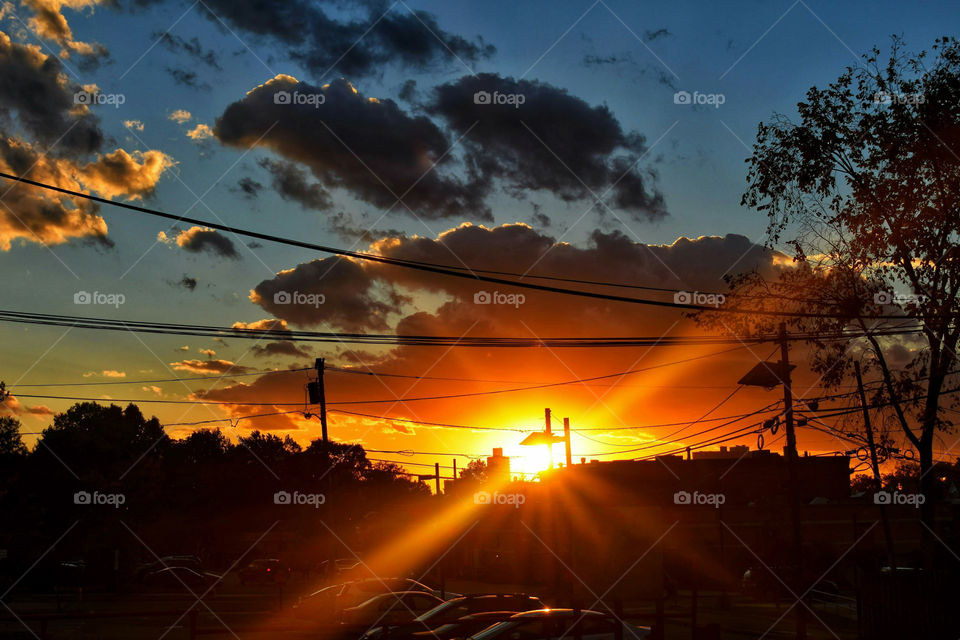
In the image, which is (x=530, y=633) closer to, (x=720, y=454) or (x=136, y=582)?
(x=136, y=582)

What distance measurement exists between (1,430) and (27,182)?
2345 inches

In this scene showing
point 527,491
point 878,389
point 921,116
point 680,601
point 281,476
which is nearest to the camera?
point 921,116

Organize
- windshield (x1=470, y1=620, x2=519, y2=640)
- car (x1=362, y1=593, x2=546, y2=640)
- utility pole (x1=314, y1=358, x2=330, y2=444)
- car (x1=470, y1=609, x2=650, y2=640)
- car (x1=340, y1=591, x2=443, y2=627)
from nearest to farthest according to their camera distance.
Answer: car (x1=470, y1=609, x2=650, y2=640)
windshield (x1=470, y1=620, x2=519, y2=640)
car (x1=362, y1=593, x2=546, y2=640)
car (x1=340, y1=591, x2=443, y2=627)
utility pole (x1=314, y1=358, x2=330, y2=444)

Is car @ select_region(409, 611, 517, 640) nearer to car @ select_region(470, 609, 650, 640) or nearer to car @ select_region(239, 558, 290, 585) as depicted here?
car @ select_region(470, 609, 650, 640)

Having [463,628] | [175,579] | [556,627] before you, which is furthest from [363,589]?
[175,579]

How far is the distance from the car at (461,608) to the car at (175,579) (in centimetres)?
3901

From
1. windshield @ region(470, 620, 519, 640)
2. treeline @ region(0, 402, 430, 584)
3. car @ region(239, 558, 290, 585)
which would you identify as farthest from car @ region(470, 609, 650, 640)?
car @ region(239, 558, 290, 585)

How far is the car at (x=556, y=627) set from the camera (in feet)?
48.6

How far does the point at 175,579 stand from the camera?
55531 mm

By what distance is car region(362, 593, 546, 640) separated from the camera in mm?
19625

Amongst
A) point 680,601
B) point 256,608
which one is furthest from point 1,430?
point 680,601

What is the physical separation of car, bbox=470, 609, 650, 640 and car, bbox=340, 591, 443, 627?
7364 mm

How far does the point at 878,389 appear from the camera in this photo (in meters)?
23.8

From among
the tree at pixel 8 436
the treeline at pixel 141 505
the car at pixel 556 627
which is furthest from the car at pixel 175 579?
the car at pixel 556 627
